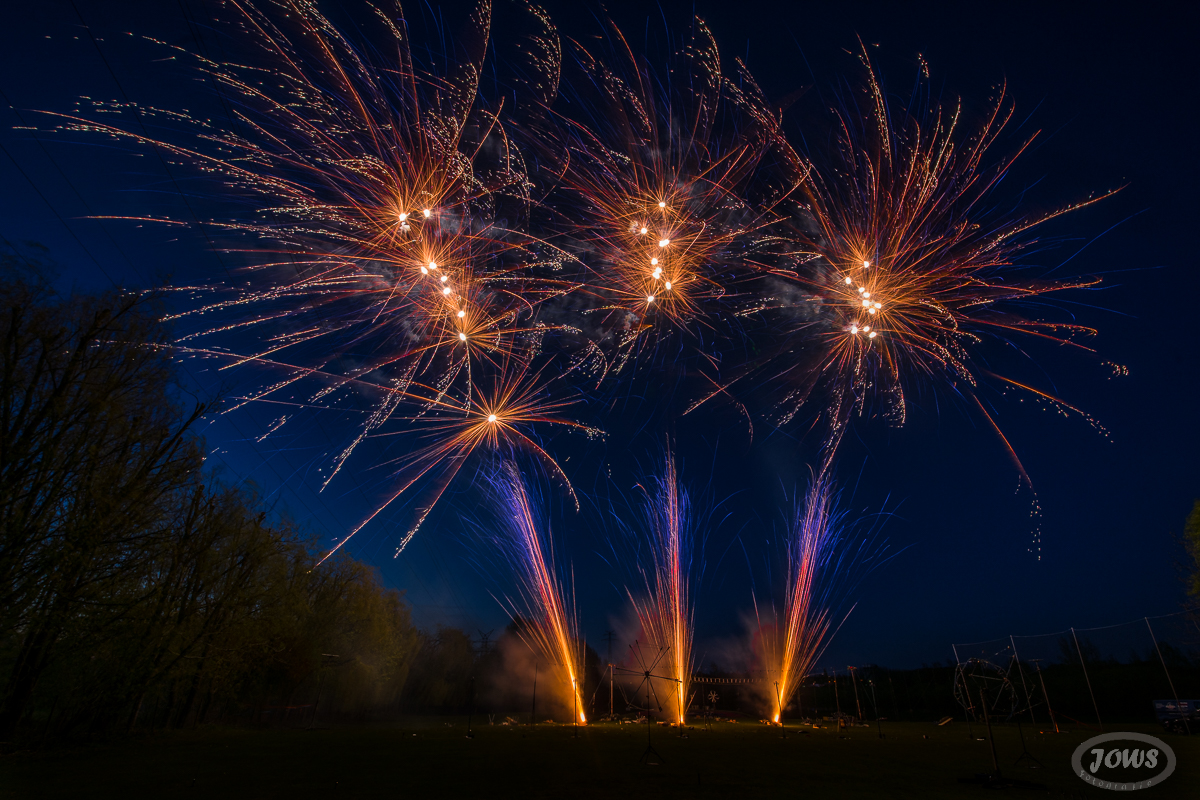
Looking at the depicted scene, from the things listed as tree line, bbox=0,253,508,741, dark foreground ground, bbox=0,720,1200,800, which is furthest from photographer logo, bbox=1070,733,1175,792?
tree line, bbox=0,253,508,741

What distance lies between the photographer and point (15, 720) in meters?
13.1

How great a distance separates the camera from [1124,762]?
1334cm

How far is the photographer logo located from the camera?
435 inches

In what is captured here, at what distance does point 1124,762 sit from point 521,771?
15.1 meters

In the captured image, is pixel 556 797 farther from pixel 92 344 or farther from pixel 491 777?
pixel 92 344

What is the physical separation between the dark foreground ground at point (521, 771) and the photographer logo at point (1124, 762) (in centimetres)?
35

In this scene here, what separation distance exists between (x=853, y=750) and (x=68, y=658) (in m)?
23.5

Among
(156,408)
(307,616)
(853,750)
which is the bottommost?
(853,750)

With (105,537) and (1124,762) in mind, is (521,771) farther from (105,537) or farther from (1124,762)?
(1124,762)

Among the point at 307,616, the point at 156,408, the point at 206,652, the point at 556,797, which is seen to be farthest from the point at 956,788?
the point at 307,616

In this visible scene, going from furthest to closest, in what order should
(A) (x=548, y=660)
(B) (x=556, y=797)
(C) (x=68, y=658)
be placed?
(A) (x=548, y=660) < (C) (x=68, y=658) < (B) (x=556, y=797)

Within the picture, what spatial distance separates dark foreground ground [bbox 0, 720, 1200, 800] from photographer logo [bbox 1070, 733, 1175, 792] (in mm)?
354

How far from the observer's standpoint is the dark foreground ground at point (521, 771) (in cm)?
957

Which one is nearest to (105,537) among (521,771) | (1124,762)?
(521,771)
